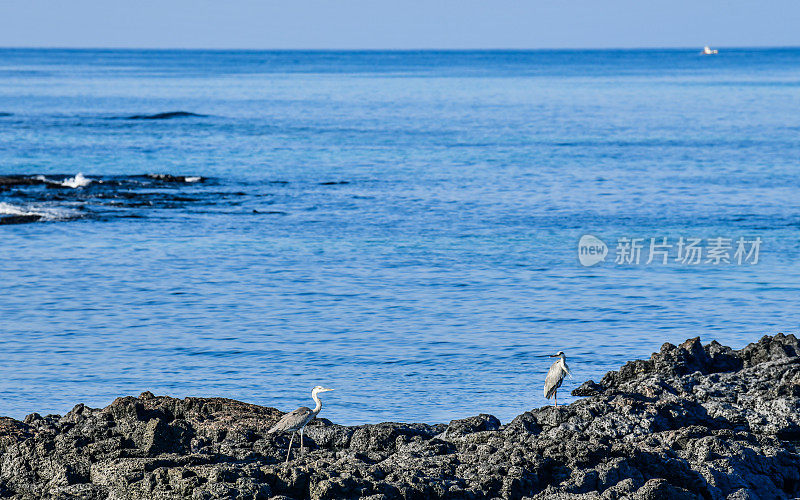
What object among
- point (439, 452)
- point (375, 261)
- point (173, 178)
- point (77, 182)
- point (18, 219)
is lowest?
point (439, 452)

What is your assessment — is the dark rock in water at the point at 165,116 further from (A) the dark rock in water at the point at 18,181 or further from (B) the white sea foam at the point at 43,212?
(B) the white sea foam at the point at 43,212

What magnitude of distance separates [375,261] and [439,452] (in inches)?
635

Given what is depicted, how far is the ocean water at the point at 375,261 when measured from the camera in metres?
18.0

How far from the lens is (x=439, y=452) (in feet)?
37.8

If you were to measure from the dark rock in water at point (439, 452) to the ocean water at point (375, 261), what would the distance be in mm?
3145

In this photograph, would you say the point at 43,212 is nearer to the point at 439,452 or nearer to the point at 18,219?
the point at 18,219

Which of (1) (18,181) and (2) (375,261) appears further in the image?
(1) (18,181)

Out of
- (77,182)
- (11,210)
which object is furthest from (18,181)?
(11,210)

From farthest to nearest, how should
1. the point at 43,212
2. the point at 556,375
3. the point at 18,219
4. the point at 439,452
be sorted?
the point at 43,212 → the point at 18,219 → the point at 556,375 → the point at 439,452

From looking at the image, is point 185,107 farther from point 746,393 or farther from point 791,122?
point 746,393

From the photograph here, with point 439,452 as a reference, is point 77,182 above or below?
above

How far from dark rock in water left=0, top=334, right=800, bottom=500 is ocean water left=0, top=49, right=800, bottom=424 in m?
3.14

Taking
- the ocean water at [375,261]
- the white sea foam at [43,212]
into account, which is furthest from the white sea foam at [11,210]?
the ocean water at [375,261]

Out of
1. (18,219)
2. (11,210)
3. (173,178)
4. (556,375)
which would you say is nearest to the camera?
(556,375)
